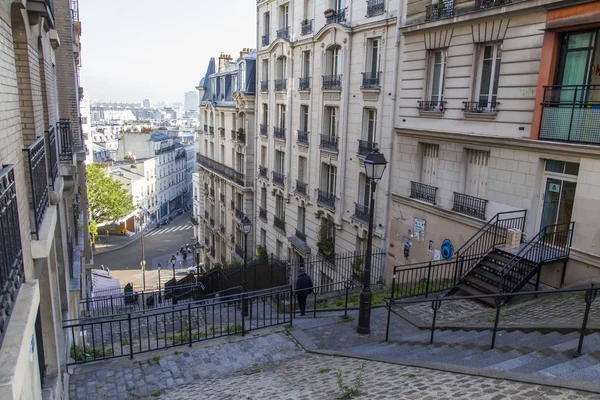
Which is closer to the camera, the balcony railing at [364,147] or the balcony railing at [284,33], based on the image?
the balcony railing at [364,147]

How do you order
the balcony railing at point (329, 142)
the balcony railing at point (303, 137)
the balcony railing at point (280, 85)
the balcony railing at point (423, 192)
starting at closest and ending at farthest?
1. the balcony railing at point (423, 192)
2. the balcony railing at point (329, 142)
3. the balcony railing at point (303, 137)
4. the balcony railing at point (280, 85)

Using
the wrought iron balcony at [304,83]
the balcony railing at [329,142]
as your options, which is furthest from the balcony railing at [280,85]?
the balcony railing at [329,142]

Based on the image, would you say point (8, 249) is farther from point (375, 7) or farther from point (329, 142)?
point (329, 142)

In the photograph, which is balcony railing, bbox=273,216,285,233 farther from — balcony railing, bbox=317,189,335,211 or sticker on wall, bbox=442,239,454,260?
sticker on wall, bbox=442,239,454,260

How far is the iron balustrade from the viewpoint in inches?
707

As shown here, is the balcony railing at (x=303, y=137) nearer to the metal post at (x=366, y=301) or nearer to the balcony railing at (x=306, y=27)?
the balcony railing at (x=306, y=27)

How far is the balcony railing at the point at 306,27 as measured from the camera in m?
21.0

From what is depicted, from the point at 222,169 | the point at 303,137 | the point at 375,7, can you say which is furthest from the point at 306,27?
the point at 222,169

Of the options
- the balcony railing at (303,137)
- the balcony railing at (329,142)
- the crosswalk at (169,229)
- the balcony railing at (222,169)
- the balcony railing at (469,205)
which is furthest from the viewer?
the crosswalk at (169,229)

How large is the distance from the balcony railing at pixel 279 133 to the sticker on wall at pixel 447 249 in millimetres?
12127

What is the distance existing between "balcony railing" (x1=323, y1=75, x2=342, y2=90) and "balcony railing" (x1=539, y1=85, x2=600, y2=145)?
939cm

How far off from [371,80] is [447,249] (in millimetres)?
6946

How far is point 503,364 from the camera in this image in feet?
22.5

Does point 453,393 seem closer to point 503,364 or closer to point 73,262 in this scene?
point 503,364
